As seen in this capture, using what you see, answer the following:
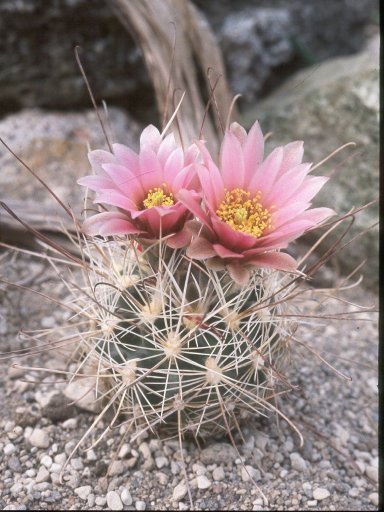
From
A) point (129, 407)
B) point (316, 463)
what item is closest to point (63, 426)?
point (129, 407)

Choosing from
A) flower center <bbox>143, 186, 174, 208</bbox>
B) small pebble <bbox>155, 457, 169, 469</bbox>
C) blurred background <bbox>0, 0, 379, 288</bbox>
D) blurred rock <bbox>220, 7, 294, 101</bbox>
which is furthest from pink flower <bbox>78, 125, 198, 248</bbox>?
blurred rock <bbox>220, 7, 294, 101</bbox>

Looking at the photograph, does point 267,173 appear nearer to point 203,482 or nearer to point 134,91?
point 203,482

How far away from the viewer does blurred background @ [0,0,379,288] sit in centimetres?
200

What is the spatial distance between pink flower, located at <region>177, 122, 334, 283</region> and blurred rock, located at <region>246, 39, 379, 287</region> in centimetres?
89

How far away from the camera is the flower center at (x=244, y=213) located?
3.30 feet

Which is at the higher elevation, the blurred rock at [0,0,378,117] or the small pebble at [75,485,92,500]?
the blurred rock at [0,0,378,117]

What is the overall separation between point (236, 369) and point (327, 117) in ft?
4.13

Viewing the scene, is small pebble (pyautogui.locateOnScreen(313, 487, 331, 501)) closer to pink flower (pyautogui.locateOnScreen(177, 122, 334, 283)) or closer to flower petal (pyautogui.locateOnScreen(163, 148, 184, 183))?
pink flower (pyautogui.locateOnScreen(177, 122, 334, 283))

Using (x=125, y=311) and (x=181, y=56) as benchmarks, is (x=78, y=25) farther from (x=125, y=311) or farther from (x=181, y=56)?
(x=125, y=311)

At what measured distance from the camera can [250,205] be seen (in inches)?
41.0

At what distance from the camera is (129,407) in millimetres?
1122

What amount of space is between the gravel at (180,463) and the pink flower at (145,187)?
333 mm

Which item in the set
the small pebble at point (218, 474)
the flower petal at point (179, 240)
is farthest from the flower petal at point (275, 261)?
the small pebble at point (218, 474)

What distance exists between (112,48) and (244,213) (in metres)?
1.46
